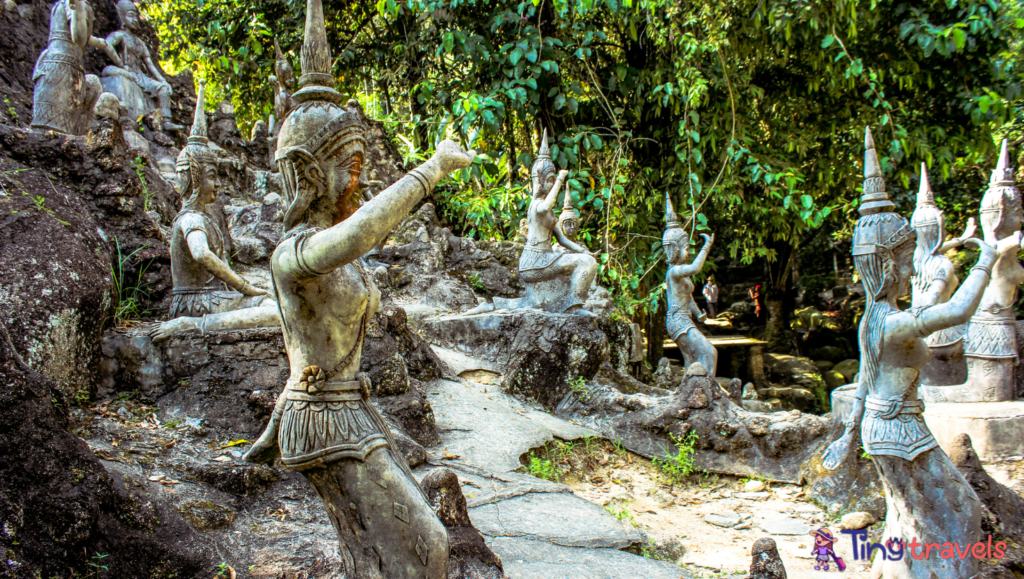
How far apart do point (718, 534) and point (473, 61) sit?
573 cm

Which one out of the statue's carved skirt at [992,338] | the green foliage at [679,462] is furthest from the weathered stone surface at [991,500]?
the statue's carved skirt at [992,338]

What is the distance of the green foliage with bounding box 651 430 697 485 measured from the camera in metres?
5.29

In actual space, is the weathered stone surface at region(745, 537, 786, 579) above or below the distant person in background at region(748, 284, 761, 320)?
below

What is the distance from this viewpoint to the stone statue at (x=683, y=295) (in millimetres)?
6605

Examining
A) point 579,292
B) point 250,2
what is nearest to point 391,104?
point 250,2

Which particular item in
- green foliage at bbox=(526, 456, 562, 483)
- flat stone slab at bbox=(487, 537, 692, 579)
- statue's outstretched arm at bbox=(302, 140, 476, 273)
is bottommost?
flat stone slab at bbox=(487, 537, 692, 579)

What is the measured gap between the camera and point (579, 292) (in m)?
6.53

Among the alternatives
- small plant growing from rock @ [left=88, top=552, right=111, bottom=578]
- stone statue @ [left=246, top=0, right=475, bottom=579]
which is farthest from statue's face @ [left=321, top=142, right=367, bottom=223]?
small plant growing from rock @ [left=88, top=552, right=111, bottom=578]

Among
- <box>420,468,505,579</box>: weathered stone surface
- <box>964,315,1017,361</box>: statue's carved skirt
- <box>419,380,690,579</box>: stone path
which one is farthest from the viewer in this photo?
<box>964,315,1017,361</box>: statue's carved skirt

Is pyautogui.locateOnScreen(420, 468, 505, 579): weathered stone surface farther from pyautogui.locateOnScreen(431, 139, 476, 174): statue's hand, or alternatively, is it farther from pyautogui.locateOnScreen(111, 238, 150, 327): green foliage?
pyautogui.locateOnScreen(111, 238, 150, 327): green foliage

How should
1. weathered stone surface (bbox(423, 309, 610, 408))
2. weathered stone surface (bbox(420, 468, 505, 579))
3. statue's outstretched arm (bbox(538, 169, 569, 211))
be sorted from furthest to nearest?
1. statue's outstretched arm (bbox(538, 169, 569, 211))
2. weathered stone surface (bbox(423, 309, 610, 408))
3. weathered stone surface (bbox(420, 468, 505, 579))

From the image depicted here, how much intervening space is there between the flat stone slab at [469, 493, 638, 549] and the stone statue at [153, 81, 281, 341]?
6.11 feet

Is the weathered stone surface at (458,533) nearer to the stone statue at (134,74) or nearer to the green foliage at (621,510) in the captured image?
the green foliage at (621,510)

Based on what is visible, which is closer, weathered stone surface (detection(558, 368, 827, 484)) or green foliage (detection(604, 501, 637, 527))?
green foliage (detection(604, 501, 637, 527))
